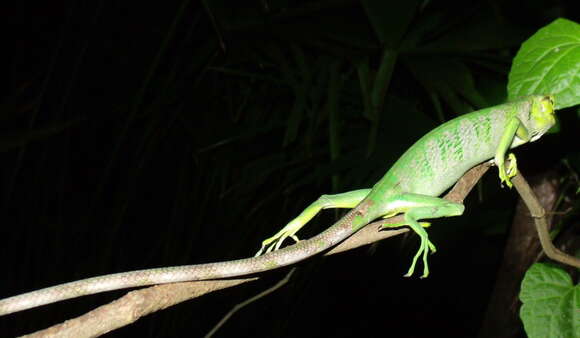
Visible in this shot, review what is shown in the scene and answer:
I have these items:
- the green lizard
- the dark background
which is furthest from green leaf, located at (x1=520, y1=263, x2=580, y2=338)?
the dark background

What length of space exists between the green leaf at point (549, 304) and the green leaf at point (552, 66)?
38cm

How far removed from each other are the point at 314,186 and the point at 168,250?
0.58m

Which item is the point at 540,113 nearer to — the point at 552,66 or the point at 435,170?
the point at 552,66

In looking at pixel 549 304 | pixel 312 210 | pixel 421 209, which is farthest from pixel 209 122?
pixel 549 304

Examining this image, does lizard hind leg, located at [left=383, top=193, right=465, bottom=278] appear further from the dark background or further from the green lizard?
the dark background

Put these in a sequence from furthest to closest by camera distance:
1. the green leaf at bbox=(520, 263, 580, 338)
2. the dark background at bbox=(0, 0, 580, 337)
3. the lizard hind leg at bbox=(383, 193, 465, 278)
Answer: the dark background at bbox=(0, 0, 580, 337) < the green leaf at bbox=(520, 263, 580, 338) < the lizard hind leg at bbox=(383, 193, 465, 278)

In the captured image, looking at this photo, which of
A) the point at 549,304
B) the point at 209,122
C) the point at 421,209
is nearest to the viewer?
the point at 421,209

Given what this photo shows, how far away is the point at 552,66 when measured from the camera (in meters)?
0.88

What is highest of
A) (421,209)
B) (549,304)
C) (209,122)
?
(209,122)

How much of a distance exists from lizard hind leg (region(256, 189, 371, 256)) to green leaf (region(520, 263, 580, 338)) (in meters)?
0.41

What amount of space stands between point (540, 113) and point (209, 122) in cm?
112

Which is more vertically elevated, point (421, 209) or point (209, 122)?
point (209, 122)

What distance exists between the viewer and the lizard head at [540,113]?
0.91 metres

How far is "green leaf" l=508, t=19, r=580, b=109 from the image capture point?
2.75 ft
